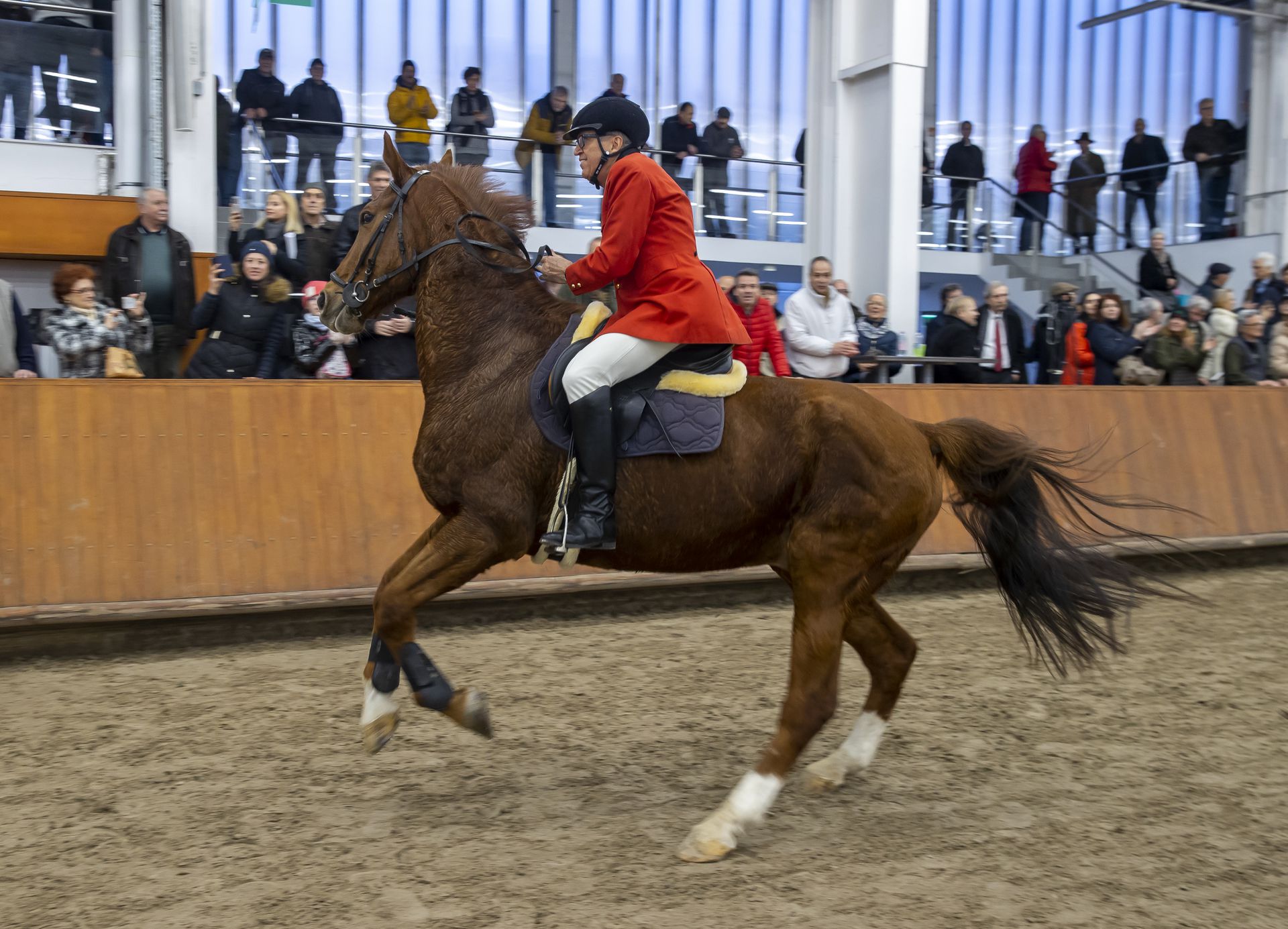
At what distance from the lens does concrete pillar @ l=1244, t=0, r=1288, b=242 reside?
671 inches

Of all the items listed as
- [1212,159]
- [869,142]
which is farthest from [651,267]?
[1212,159]

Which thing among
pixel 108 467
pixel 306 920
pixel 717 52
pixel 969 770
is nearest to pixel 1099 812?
pixel 969 770

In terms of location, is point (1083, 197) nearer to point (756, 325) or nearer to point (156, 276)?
point (756, 325)

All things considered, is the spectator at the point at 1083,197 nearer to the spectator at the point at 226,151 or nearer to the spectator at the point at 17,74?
the spectator at the point at 226,151

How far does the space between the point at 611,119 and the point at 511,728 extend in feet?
8.74

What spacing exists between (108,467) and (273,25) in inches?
493

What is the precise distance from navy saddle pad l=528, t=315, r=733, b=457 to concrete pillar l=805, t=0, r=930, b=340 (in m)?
8.07

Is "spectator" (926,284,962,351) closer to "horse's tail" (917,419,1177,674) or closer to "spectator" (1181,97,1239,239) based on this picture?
"horse's tail" (917,419,1177,674)

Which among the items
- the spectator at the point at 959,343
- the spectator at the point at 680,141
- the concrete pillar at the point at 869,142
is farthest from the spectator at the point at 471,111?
the spectator at the point at 959,343

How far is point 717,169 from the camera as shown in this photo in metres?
13.7

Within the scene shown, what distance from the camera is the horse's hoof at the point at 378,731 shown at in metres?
4.22

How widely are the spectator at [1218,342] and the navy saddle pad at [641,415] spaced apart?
26.2 ft

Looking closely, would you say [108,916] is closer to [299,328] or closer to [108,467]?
[108,467]

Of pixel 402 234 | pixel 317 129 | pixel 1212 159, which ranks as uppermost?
pixel 1212 159
